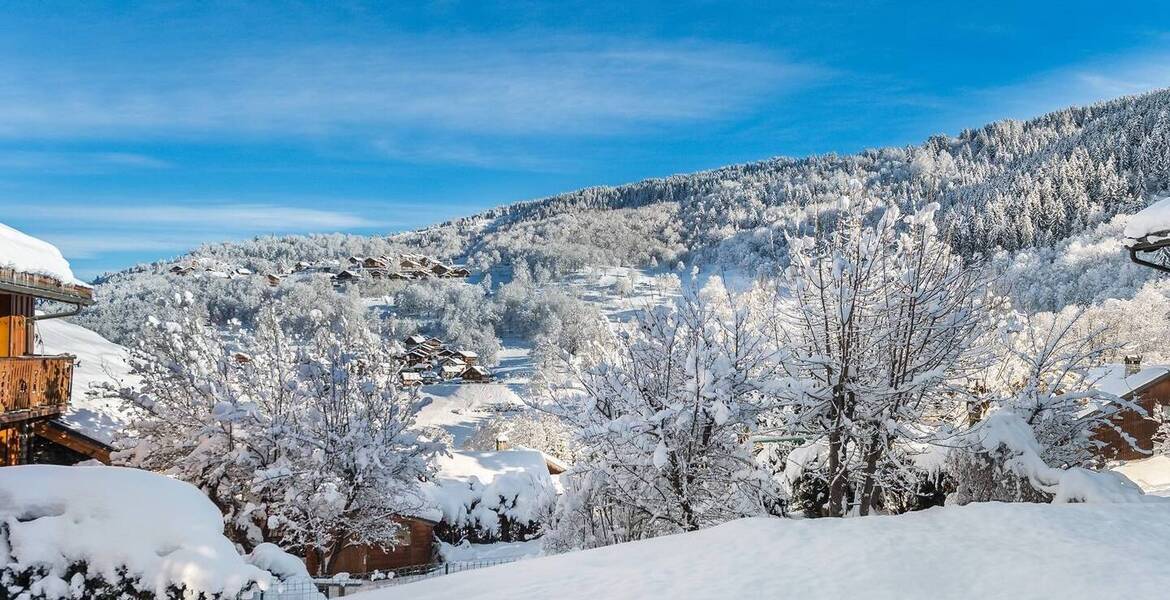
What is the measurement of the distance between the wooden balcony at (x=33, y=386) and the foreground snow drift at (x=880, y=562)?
10560 mm

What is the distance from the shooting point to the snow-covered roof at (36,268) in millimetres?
14196

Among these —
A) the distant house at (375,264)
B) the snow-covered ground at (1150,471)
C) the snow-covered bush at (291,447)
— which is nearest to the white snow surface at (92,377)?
the snow-covered bush at (291,447)

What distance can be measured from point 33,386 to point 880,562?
52.1ft

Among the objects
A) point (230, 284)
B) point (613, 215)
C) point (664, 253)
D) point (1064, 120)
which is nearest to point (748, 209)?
point (664, 253)

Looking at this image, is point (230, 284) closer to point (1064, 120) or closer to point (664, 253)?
point (664, 253)

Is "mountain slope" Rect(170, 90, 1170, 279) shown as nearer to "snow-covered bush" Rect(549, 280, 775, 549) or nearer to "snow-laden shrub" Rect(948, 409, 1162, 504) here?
"snow-laden shrub" Rect(948, 409, 1162, 504)

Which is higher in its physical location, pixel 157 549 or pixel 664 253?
pixel 664 253

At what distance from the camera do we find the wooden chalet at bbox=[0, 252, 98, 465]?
14.5 metres

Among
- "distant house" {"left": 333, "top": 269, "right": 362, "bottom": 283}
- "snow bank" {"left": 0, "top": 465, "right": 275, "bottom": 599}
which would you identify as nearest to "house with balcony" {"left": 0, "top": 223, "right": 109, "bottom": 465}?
"snow bank" {"left": 0, "top": 465, "right": 275, "bottom": 599}

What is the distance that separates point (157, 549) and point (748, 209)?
120380 mm

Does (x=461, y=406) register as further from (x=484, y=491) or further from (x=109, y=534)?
(x=109, y=534)

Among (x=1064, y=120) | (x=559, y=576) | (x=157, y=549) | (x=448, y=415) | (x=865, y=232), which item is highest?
→ (x=1064, y=120)

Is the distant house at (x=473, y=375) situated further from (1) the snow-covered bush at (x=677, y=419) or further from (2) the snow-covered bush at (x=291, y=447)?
(1) the snow-covered bush at (x=677, y=419)

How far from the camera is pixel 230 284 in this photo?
94.2 meters
